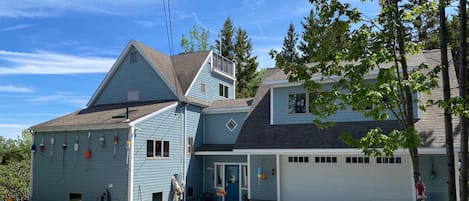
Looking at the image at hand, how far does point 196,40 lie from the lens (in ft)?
136

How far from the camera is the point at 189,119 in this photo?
789 inches

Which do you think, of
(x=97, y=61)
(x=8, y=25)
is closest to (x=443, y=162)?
(x=8, y=25)

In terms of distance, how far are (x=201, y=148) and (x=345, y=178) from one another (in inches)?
309

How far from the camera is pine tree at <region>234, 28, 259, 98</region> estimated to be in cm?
4022

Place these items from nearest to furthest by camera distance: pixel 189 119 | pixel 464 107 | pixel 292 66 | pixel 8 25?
Answer: 1. pixel 464 107
2. pixel 292 66
3. pixel 8 25
4. pixel 189 119

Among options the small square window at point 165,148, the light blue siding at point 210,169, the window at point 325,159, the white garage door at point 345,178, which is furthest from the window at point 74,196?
the window at point 325,159

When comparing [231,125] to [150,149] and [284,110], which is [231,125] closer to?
[284,110]

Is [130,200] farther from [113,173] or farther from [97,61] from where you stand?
[97,61]

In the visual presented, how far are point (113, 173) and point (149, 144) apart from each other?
1.88 m

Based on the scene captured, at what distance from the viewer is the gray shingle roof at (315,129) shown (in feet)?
44.4

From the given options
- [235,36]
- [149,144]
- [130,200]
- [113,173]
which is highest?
[235,36]

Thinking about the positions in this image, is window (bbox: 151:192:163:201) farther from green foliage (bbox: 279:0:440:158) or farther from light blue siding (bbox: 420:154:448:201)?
green foliage (bbox: 279:0:440:158)

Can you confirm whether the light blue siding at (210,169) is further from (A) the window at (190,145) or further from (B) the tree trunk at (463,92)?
(B) the tree trunk at (463,92)

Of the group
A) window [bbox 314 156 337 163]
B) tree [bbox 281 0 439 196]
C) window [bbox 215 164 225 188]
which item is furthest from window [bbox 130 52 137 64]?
tree [bbox 281 0 439 196]
